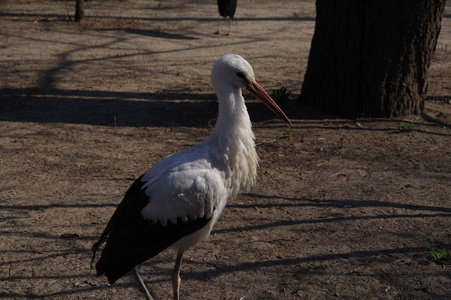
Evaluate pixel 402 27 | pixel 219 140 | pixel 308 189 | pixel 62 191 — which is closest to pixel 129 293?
pixel 219 140

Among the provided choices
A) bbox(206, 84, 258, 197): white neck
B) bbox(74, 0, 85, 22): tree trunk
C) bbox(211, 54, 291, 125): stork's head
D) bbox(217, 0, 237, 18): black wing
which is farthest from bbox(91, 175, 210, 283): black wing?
bbox(74, 0, 85, 22): tree trunk

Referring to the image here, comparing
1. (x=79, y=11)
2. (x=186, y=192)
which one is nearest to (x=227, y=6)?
(x=79, y=11)

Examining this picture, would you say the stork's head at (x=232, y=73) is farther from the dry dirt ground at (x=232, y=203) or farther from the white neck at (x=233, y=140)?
the dry dirt ground at (x=232, y=203)

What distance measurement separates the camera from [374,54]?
7.36 meters

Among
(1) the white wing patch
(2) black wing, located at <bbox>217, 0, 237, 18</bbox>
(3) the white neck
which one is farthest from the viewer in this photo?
(2) black wing, located at <bbox>217, 0, 237, 18</bbox>

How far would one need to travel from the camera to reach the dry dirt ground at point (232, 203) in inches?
166

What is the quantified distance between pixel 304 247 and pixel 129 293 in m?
1.46

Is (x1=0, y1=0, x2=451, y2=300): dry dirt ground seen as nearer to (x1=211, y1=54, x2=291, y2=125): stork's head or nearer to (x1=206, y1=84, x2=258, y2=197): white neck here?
(x1=206, y1=84, x2=258, y2=197): white neck

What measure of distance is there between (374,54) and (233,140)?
4.09 metres

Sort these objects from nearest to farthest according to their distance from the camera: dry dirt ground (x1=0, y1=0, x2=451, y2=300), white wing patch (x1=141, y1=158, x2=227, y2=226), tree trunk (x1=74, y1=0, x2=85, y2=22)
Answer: white wing patch (x1=141, y1=158, x2=227, y2=226) < dry dirt ground (x1=0, y1=0, x2=451, y2=300) < tree trunk (x1=74, y1=0, x2=85, y2=22)

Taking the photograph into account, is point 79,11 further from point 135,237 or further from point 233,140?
point 135,237

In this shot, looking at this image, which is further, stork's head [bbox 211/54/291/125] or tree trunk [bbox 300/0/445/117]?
tree trunk [bbox 300/0/445/117]

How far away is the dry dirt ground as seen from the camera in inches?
166

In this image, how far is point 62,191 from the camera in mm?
5574
